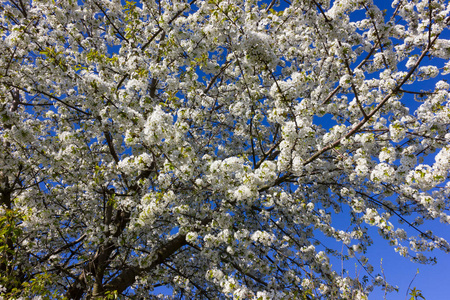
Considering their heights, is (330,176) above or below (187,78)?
below

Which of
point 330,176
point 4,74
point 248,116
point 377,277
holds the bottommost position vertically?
point 377,277

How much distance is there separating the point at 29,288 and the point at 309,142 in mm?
4779

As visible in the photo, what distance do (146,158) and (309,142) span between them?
2777 millimetres

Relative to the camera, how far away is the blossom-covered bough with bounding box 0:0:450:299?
4.73 meters

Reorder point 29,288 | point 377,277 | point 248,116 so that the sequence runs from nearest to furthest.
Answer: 1. point 29,288
2. point 248,116
3. point 377,277

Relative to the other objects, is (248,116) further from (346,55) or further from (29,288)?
(29,288)

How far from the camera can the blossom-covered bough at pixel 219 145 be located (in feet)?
15.5

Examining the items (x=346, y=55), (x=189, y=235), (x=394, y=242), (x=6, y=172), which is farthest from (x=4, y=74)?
(x=394, y=242)

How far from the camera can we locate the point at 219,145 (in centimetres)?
892

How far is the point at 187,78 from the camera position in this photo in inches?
274

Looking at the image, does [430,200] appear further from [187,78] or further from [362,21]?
[187,78]

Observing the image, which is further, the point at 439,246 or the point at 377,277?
the point at 377,277

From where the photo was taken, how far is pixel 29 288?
415cm

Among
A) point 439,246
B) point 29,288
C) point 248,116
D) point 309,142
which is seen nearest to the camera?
point 29,288
